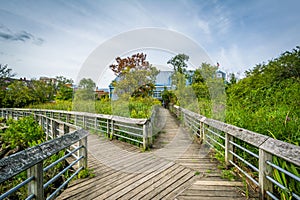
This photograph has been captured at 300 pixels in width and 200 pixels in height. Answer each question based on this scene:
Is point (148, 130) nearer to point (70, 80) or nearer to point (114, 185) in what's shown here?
point (114, 185)

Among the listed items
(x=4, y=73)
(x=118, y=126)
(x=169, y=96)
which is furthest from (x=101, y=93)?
(x=4, y=73)

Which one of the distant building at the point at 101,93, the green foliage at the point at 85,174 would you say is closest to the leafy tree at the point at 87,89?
the distant building at the point at 101,93

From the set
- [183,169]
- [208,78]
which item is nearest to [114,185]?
[183,169]

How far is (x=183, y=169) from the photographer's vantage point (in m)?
2.92

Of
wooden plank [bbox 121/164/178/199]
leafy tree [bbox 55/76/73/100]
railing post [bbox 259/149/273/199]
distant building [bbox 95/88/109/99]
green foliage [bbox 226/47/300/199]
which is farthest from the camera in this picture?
leafy tree [bbox 55/76/73/100]

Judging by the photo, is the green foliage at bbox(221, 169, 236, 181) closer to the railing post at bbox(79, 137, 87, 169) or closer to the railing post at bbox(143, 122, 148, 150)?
the railing post at bbox(143, 122, 148, 150)

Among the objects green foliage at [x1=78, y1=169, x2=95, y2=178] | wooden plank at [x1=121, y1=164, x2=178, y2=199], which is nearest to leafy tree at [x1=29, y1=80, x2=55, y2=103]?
green foliage at [x1=78, y1=169, x2=95, y2=178]

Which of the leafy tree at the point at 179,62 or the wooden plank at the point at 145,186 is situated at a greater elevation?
the leafy tree at the point at 179,62

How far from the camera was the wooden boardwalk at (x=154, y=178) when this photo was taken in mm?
2135

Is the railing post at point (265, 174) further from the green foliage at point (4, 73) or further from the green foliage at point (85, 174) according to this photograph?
the green foliage at point (4, 73)

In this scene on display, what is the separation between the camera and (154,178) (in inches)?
102

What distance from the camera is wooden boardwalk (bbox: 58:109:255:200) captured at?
2135 millimetres

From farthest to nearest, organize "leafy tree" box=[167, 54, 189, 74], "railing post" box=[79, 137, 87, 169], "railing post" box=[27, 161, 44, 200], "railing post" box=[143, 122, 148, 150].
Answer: "leafy tree" box=[167, 54, 189, 74], "railing post" box=[143, 122, 148, 150], "railing post" box=[79, 137, 87, 169], "railing post" box=[27, 161, 44, 200]

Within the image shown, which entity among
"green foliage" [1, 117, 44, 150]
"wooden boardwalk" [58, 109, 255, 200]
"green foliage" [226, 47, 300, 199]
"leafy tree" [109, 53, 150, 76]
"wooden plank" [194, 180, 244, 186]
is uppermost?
"leafy tree" [109, 53, 150, 76]
